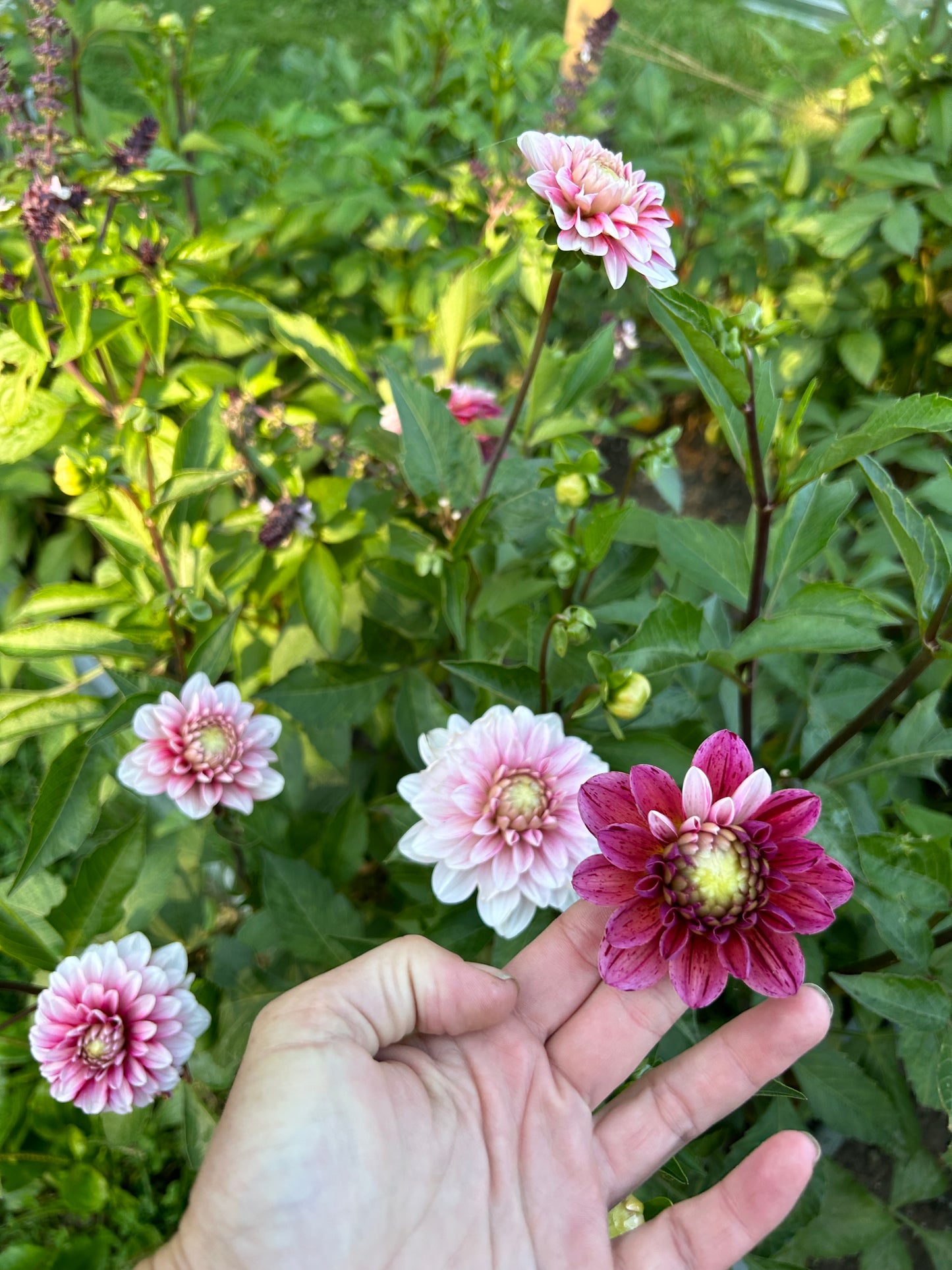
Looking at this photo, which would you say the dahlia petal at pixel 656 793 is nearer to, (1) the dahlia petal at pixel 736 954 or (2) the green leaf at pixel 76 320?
(1) the dahlia petal at pixel 736 954

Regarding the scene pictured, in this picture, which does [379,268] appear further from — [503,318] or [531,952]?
[531,952]

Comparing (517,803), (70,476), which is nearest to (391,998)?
(517,803)

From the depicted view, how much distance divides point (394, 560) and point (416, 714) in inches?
7.3

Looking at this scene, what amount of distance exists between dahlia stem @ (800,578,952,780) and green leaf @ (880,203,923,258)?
108cm

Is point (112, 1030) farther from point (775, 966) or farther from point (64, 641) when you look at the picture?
point (775, 966)

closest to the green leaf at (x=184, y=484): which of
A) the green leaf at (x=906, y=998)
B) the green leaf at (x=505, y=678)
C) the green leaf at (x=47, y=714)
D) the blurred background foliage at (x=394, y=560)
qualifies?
the blurred background foliage at (x=394, y=560)

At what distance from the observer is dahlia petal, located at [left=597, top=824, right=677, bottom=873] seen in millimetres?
670

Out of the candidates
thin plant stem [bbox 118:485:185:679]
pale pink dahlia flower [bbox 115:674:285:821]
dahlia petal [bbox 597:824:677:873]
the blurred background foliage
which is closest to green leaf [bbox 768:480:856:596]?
the blurred background foliage

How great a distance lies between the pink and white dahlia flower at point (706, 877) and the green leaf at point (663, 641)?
12 cm

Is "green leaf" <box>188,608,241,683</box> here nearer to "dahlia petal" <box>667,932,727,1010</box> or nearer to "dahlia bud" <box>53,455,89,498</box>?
"dahlia bud" <box>53,455,89,498</box>

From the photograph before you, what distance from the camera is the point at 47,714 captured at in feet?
3.48

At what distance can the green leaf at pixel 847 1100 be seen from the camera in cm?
102

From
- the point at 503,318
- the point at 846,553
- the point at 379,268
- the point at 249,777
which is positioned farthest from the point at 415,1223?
the point at 503,318

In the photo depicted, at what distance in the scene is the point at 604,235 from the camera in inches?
29.7
